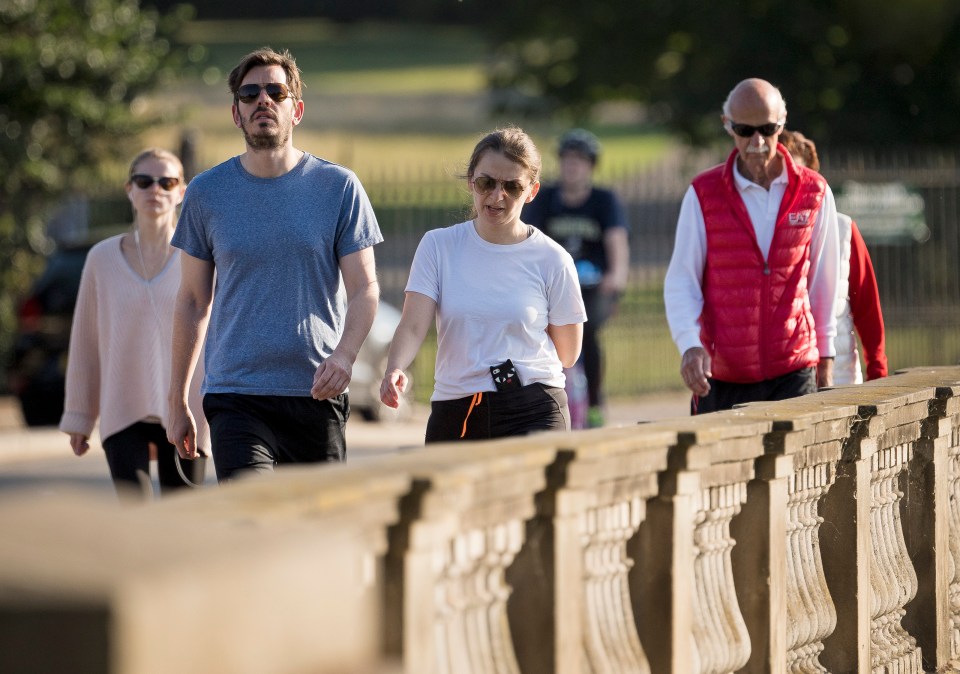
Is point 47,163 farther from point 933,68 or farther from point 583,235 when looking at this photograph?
point 933,68

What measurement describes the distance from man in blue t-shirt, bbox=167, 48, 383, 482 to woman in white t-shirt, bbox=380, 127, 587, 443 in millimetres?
220

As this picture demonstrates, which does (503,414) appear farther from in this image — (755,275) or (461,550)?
(461,550)

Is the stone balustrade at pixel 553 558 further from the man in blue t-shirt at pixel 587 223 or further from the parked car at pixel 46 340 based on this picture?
the parked car at pixel 46 340

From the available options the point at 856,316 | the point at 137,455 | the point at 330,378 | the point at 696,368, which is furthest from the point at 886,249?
the point at 330,378

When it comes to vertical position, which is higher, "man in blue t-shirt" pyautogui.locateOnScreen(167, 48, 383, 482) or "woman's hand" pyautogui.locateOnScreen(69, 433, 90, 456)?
"man in blue t-shirt" pyautogui.locateOnScreen(167, 48, 383, 482)

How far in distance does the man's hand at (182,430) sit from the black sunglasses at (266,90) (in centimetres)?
110

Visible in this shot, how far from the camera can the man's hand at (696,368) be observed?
20.5 feet

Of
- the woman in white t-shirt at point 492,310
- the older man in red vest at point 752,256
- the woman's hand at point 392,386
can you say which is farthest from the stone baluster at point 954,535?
the woman's hand at point 392,386

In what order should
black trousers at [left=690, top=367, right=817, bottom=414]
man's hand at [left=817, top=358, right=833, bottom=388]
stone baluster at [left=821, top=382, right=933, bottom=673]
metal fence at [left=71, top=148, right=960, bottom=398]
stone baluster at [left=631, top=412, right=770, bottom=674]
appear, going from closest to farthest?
stone baluster at [left=631, top=412, right=770, bottom=674]
stone baluster at [left=821, top=382, right=933, bottom=673]
black trousers at [left=690, top=367, right=817, bottom=414]
man's hand at [left=817, top=358, right=833, bottom=388]
metal fence at [left=71, top=148, right=960, bottom=398]

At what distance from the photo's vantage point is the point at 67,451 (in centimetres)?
1438

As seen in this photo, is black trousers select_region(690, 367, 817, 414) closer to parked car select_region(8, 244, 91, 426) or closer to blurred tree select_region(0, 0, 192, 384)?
parked car select_region(8, 244, 91, 426)

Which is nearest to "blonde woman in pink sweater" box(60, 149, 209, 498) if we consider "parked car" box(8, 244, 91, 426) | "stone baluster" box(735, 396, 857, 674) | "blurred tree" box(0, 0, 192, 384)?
"stone baluster" box(735, 396, 857, 674)

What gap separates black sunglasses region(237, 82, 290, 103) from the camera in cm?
573

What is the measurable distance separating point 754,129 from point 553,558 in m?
3.11
